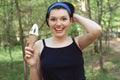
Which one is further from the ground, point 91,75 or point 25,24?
point 25,24

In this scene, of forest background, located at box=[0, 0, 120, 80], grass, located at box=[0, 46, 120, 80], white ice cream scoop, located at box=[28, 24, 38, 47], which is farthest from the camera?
grass, located at box=[0, 46, 120, 80]

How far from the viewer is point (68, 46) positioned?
204cm

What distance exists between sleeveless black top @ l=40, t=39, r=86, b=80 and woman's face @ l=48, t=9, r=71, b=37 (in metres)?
0.11

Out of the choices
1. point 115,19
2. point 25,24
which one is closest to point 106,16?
point 115,19

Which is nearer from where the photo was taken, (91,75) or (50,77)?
(50,77)

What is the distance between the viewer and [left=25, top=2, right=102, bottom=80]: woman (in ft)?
6.48

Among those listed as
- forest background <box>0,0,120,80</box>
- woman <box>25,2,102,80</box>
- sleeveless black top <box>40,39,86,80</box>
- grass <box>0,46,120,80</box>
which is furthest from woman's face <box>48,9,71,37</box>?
grass <box>0,46,120,80</box>

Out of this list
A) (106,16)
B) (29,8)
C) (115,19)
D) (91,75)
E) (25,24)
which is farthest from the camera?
(115,19)

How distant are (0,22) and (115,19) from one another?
5338 mm

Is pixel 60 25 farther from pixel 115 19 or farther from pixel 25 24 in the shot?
pixel 115 19

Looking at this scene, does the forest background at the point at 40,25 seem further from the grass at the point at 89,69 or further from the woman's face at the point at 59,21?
the woman's face at the point at 59,21

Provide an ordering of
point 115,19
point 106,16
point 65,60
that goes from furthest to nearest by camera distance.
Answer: point 115,19 < point 106,16 < point 65,60

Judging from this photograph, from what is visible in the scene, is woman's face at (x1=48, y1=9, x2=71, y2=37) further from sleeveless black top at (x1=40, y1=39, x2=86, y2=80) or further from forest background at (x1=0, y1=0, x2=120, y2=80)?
forest background at (x1=0, y1=0, x2=120, y2=80)

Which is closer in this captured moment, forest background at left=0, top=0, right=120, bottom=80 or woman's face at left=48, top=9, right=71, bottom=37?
woman's face at left=48, top=9, right=71, bottom=37
